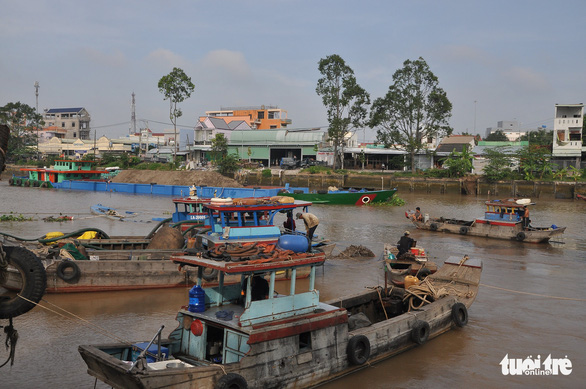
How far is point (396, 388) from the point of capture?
9047mm

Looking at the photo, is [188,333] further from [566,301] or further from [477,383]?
[566,301]

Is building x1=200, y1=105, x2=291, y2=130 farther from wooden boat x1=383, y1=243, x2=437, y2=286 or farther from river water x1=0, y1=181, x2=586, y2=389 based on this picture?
wooden boat x1=383, y1=243, x2=437, y2=286

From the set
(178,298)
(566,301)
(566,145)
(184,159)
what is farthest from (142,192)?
(566,145)

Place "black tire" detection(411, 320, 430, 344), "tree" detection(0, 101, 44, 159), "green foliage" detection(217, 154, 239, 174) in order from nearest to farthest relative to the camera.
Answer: "black tire" detection(411, 320, 430, 344)
"green foliage" detection(217, 154, 239, 174)
"tree" detection(0, 101, 44, 159)

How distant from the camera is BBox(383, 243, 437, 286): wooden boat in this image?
14727 mm

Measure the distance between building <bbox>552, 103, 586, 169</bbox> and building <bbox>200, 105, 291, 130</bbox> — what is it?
1734 inches

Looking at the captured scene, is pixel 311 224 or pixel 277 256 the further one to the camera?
pixel 311 224

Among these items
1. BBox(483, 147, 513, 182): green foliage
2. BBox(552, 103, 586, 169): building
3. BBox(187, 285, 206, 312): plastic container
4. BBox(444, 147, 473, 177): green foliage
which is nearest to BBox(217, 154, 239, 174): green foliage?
BBox(444, 147, 473, 177): green foliage

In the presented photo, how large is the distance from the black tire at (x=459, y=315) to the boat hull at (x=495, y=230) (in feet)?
46.1

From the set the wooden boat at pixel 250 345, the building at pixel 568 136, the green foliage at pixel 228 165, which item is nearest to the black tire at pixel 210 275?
the wooden boat at pixel 250 345

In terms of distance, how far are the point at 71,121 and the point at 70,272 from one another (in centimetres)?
11219

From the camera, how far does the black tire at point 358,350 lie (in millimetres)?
8883

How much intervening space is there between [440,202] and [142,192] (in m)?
30.5

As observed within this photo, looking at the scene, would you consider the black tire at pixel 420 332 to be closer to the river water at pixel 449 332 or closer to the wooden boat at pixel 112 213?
the river water at pixel 449 332
